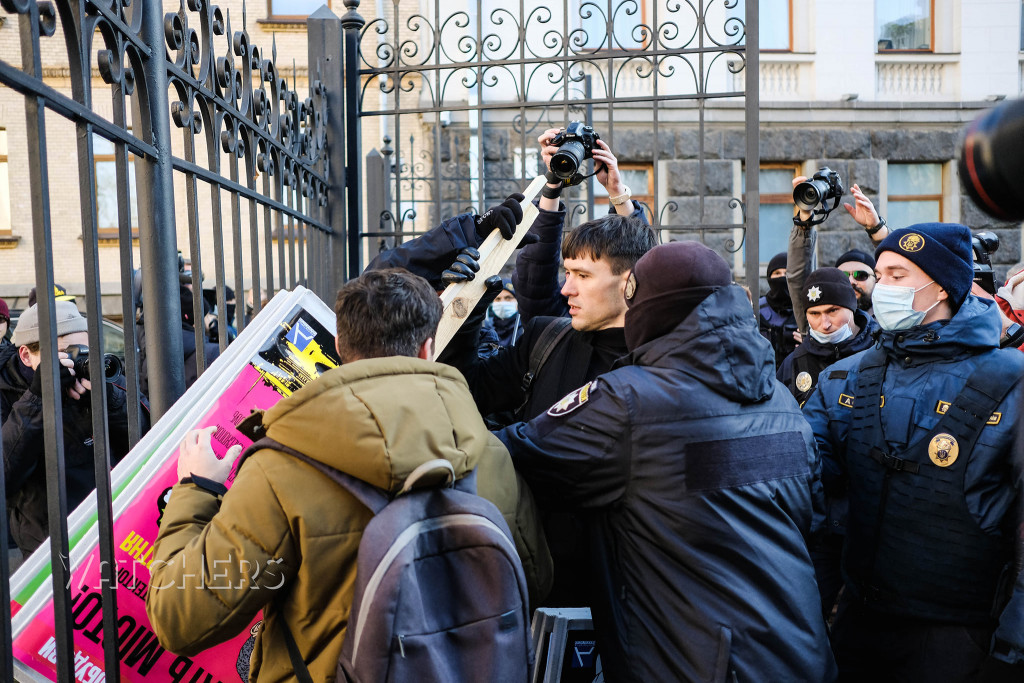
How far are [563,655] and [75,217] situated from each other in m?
11.7

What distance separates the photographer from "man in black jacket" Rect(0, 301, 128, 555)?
292cm

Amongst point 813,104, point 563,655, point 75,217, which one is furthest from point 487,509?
point 75,217

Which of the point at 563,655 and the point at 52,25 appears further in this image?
the point at 563,655

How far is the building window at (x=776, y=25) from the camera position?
11.1 meters

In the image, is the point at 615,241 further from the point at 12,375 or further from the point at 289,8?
the point at 289,8

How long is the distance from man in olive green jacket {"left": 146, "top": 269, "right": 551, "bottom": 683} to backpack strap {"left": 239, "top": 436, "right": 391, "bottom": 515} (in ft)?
0.04

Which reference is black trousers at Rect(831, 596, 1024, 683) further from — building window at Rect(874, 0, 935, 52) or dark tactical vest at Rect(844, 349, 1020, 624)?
building window at Rect(874, 0, 935, 52)

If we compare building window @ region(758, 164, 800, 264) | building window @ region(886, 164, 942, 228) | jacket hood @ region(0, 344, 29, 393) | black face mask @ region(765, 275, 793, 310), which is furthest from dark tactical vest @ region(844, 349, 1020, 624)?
building window @ region(886, 164, 942, 228)

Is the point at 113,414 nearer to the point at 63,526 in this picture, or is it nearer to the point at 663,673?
the point at 63,526

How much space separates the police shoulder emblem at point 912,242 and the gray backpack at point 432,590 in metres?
1.66

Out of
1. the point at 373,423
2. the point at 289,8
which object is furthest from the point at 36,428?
the point at 289,8

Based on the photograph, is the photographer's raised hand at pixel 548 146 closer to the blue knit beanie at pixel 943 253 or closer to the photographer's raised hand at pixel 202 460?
the blue knit beanie at pixel 943 253

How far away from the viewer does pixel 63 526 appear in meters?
1.53

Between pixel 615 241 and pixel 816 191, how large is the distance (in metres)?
1.69
